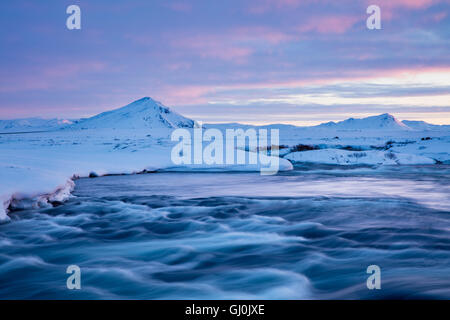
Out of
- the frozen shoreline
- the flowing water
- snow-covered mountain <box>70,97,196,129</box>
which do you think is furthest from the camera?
snow-covered mountain <box>70,97,196,129</box>

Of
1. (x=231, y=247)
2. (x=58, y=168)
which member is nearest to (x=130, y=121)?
(x=58, y=168)

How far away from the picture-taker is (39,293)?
4.18 metres

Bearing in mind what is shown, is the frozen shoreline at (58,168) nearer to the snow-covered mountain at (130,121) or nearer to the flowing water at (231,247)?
the flowing water at (231,247)

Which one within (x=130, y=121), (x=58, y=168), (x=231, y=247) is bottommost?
(x=231, y=247)

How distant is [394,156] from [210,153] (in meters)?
10.6

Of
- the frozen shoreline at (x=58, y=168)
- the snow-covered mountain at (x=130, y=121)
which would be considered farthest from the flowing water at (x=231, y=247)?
the snow-covered mountain at (x=130, y=121)

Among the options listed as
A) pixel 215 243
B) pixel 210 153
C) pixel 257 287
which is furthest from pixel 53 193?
pixel 210 153

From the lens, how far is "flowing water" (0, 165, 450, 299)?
415 cm

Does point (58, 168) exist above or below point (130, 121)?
below

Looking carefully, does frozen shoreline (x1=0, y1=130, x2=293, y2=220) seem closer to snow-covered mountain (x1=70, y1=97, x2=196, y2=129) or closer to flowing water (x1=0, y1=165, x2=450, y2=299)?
flowing water (x1=0, y1=165, x2=450, y2=299)

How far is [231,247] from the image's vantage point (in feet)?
18.7

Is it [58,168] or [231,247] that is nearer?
[231,247]

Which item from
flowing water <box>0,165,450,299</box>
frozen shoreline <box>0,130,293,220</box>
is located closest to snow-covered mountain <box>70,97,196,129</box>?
frozen shoreline <box>0,130,293,220</box>

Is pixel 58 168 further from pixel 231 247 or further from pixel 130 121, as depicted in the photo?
pixel 130 121
